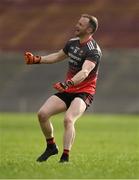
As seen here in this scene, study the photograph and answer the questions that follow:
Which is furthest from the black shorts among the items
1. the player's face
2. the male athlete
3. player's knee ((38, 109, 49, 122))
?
the player's face

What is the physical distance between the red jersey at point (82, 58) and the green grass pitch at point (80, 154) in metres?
1.09

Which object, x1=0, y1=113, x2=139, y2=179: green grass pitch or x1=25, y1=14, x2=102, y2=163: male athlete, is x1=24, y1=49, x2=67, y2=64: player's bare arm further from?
x1=0, y1=113, x2=139, y2=179: green grass pitch

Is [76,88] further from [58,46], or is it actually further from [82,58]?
[58,46]

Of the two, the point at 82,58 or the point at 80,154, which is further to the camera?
the point at 80,154

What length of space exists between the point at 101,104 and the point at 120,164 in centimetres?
2893

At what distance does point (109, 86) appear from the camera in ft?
141

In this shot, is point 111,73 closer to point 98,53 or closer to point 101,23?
point 101,23

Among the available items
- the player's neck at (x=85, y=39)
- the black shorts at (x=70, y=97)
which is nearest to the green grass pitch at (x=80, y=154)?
the black shorts at (x=70, y=97)

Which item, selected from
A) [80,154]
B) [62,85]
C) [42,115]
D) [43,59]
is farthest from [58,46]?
[62,85]

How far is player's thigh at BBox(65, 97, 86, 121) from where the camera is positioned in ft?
41.5

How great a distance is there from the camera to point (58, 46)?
48.3 m

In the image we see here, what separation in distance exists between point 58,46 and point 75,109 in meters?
35.7

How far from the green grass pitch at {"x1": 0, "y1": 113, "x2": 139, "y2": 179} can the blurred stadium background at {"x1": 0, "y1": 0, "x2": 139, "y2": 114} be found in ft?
34.5

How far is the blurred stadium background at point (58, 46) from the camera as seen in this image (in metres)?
42.7
